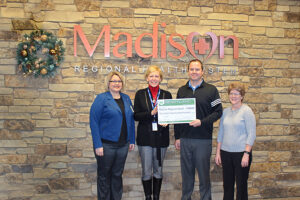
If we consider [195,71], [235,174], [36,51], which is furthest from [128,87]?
[235,174]

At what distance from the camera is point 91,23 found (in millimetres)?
3160

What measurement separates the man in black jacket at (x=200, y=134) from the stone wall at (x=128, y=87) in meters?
0.68

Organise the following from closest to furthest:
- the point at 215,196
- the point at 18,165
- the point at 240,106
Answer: the point at 240,106
the point at 18,165
the point at 215,196

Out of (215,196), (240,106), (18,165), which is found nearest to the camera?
(240,106)

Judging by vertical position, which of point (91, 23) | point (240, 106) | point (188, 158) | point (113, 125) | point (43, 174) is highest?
point (91, 23)

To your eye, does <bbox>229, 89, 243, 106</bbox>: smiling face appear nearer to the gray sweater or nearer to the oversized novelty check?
the gray sweater

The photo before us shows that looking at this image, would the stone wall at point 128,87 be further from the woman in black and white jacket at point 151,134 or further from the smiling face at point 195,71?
the smiling face at point 195,71

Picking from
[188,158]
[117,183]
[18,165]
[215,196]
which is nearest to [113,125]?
[117,183]

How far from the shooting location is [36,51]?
3.09 metres

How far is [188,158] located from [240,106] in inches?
30.3

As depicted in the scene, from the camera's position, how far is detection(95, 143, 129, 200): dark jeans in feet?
8.25

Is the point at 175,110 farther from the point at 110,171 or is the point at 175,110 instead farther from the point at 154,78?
the point at 110,171

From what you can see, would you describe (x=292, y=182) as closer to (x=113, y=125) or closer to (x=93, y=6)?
(x=113, y=125)

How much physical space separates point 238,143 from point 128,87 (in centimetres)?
155
